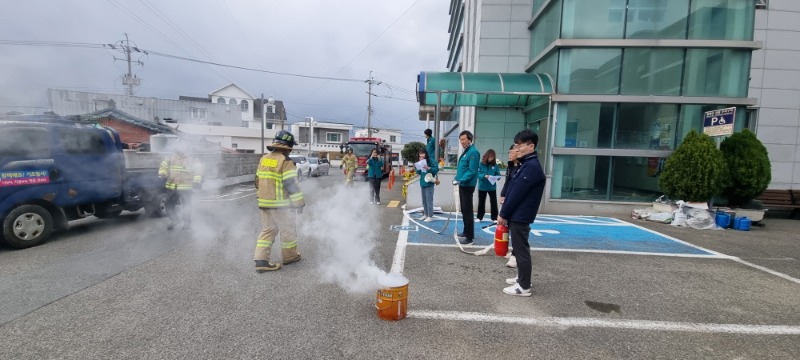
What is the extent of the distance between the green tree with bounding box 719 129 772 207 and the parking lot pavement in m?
1.74

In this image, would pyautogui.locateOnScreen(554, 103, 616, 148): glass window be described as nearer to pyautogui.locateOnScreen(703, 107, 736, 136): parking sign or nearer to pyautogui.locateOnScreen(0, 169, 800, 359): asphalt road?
pyautogui.locateOnScreen(703, 107, 736, 136): parking sign

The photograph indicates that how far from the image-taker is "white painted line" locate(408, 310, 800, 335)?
3.30 meters

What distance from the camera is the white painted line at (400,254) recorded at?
192 inches

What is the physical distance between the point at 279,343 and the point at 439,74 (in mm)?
10001

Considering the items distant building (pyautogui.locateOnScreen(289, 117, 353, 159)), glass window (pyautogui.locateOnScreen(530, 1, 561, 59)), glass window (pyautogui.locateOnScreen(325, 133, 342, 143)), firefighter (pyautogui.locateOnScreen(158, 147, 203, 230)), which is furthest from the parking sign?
glass window (pyautogui.locateOnScreen(325, 133, 342, 143))

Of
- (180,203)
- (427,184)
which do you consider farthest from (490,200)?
(180,203)

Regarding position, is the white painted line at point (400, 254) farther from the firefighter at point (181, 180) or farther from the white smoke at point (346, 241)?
the firefighter at point (181, 180)

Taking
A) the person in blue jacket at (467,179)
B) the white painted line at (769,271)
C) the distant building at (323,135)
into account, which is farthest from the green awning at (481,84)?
the distant building at (323,135)

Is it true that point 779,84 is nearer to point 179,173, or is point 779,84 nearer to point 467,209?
point 467,209

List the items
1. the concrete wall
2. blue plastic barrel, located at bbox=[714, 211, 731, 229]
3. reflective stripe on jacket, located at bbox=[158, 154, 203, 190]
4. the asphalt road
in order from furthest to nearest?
the concrete wall
blue plastic barrel, located at bbox=[714, 211, 731, 229]
reflective stripe on jacket, located at bbox=[158, 154, 203, 190]
the asphalt road

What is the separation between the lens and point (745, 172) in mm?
8711

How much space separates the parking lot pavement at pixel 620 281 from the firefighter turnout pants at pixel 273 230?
5.12 feet

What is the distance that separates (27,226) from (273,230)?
4.38m

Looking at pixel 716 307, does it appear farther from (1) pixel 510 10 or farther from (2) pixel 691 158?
(1) pixel 510 10
